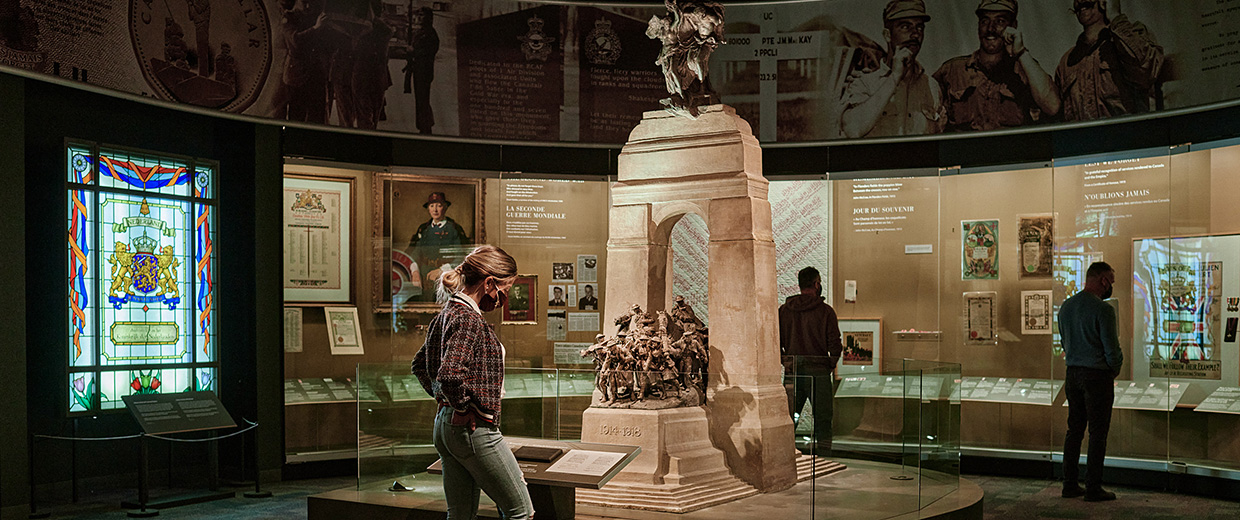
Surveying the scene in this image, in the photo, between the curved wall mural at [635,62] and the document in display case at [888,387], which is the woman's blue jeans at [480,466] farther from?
the curved wall mural at [635,62]

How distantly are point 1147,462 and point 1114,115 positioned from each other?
338cm

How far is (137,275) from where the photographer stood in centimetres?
986

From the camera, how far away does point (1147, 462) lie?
10047mm

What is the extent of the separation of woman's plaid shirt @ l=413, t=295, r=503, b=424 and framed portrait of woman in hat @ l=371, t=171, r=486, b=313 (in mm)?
6703

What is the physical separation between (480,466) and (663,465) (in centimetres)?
295

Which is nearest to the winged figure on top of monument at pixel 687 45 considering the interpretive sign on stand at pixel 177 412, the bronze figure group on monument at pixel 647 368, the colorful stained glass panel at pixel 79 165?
the bronze figure group on monument at pixel 647 368

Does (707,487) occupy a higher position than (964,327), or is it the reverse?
(964,327)

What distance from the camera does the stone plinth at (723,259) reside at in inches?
304

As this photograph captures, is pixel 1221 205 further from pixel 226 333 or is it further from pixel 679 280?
pixel 226 333

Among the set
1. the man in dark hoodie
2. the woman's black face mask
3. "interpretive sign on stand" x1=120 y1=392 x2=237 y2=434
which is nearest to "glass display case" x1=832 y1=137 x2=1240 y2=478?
the man in dark hoodie

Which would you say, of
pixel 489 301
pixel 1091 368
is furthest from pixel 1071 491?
pixel 489 301

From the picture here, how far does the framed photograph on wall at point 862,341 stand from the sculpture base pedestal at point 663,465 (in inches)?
181

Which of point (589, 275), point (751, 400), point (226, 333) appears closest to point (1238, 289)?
point (751, 400)

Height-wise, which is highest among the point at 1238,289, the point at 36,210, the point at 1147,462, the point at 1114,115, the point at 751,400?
the point at 1114,115
